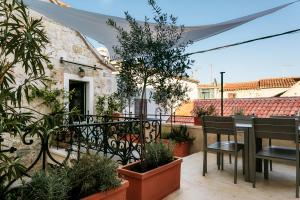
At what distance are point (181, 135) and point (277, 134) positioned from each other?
2.57 meters

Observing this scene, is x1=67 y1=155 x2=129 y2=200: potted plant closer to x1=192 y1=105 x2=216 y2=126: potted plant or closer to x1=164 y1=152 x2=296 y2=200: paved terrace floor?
x1=164 y1=152 x2=296 y2=200: paved terrace floor

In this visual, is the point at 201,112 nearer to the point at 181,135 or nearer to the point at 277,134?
the point at 181,135

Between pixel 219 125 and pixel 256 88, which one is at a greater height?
pixel 256 88

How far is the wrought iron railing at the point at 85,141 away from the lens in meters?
1.85

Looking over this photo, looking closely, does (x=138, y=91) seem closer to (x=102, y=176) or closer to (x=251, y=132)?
(x=102, y=176)

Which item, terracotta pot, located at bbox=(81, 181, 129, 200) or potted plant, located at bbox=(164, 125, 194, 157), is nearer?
terracotta pot, located at bbox=(81, 181, 129, 200)

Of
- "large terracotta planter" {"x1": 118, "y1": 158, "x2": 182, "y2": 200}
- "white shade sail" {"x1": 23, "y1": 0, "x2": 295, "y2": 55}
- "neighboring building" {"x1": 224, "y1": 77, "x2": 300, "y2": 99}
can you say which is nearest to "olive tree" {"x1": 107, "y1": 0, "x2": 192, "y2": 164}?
"large terracotta planter" {"x1": 118, "y1": 158, "x2": 182, "y2": 200}

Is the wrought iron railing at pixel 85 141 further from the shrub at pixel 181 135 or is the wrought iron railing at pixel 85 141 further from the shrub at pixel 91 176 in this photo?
the shrub at pixel 181 135

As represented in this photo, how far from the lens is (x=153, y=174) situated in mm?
2445

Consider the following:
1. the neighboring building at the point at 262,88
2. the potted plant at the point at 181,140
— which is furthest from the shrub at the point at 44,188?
the neighboring building at the point at 262,88

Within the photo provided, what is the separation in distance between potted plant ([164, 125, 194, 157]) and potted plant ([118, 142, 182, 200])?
7.13ft

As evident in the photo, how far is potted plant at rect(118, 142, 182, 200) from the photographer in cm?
234

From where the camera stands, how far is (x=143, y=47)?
2.51m

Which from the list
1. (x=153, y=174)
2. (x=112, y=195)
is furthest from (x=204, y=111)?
(x=112, y=195)
